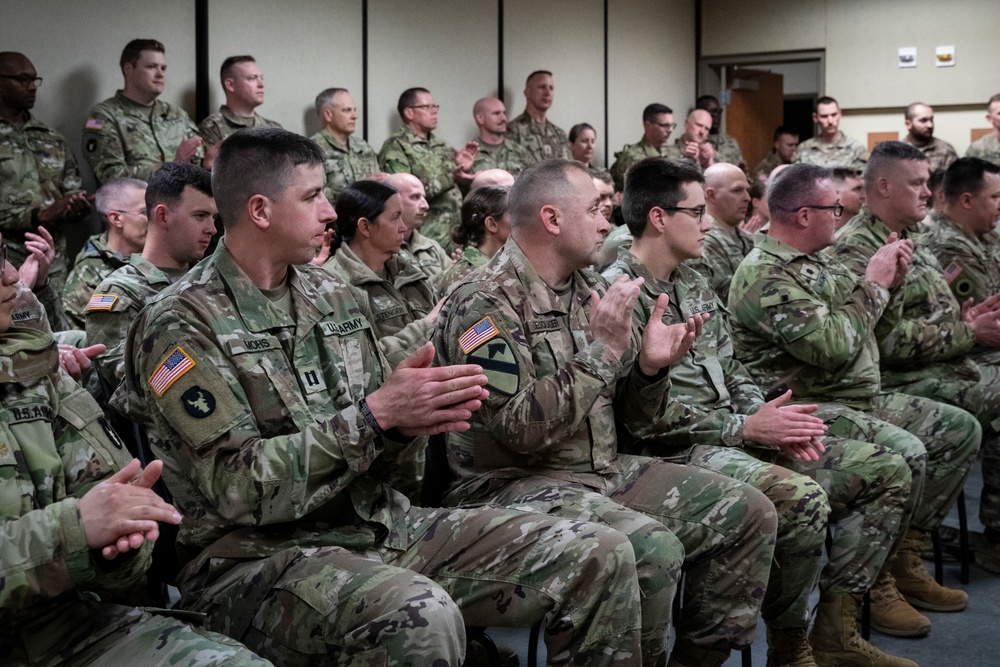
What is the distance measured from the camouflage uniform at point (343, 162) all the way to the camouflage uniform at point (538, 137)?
1612mm

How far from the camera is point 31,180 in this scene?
4781mm

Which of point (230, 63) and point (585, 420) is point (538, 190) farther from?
point (230, 63)

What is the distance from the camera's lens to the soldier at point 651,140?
339 inches

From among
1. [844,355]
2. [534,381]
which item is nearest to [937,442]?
[844,355]

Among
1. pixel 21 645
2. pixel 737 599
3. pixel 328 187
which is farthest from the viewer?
pixel 328 187

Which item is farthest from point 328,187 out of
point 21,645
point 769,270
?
point 21,645

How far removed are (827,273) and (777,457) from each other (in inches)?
28.7

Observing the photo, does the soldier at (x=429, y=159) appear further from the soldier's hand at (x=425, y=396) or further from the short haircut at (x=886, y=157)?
the soldier's hand at (x=425, y=396)

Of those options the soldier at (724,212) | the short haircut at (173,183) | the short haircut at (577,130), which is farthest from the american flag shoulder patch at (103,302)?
the short haircut at (577,130)

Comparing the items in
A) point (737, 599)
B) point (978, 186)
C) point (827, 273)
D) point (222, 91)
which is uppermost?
point (222, 91)

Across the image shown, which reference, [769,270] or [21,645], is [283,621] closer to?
[21,645]

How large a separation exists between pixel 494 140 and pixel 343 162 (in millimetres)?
1636

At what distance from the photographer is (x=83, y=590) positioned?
1645mm

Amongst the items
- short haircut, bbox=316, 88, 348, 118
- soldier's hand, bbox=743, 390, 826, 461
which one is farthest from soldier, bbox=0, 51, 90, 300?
soldier's hand, bbox=743, 390, 826, 461
